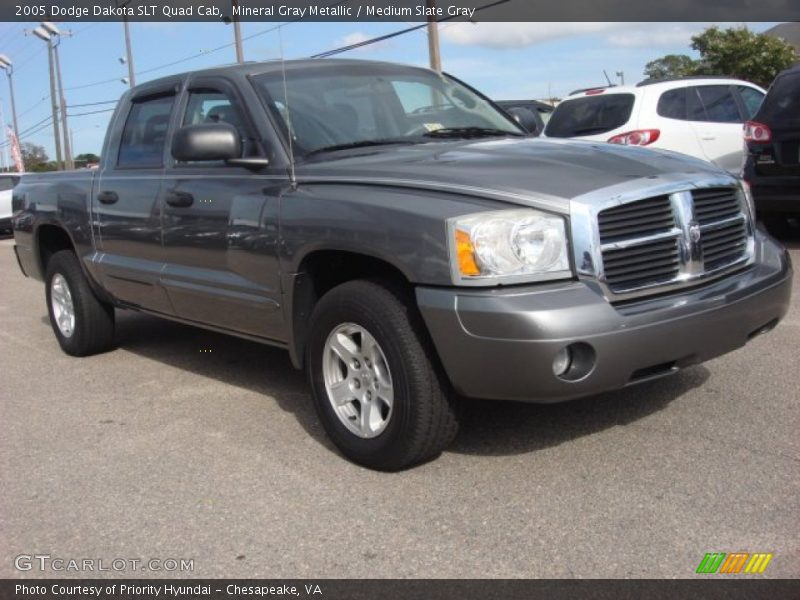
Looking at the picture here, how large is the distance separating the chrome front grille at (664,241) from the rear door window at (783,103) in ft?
16.6

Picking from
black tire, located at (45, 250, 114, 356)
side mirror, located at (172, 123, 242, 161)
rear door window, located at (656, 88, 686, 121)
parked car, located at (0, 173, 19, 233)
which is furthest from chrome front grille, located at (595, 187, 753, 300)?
parked car, located at (0, 173, 19, 233)

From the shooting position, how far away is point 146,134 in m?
5.32

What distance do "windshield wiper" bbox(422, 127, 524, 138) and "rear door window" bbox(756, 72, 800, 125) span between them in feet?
15.0

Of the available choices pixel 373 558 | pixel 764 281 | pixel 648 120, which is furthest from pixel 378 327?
pixel 648 120

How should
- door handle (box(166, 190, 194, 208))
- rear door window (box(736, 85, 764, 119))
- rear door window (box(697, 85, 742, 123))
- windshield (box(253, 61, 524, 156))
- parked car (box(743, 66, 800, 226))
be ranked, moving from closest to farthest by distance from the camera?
1. windshield (box(253, 61, 524, 156))
2. door handle (box(166, 190, 194, 208))
3. parked car (box(743, 66, 800, 226))
4. rear door window (box(697, 85, 742, 123))
5. rear door window (box(736, 85, 764, 119))

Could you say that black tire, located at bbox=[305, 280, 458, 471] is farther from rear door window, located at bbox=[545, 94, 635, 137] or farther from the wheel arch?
rear door window, located at bbox=[545, 94, 635, 137]

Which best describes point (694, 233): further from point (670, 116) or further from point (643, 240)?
point (670, 116)

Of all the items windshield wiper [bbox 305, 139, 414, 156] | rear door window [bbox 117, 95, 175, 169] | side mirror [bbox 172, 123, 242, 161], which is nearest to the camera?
side mirror [bbox 172, 123, 242, 161]

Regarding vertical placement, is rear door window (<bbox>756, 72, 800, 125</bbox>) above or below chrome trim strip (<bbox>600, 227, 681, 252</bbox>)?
above

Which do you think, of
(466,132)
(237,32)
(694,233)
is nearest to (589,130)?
(466,132)

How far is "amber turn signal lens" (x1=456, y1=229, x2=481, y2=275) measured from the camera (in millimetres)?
3143

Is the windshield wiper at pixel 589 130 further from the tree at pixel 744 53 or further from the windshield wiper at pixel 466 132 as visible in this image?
the tree at pixel 744 53

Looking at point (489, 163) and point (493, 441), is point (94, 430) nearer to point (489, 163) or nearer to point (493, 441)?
point (493, 441)
